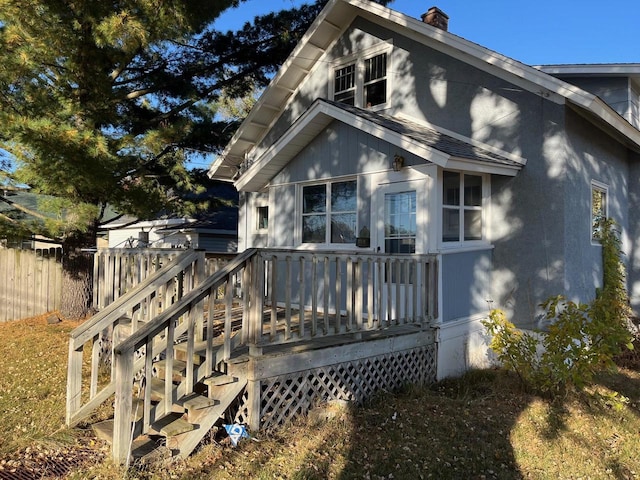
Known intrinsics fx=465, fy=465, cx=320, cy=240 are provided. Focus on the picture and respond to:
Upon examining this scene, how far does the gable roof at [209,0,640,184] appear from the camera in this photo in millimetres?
6836

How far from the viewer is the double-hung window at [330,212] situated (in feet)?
26.5

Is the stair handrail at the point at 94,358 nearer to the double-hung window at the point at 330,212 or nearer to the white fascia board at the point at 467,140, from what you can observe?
the double-hung window at the point at 330,212

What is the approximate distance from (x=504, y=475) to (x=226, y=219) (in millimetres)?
14400

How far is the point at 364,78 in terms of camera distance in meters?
9.42

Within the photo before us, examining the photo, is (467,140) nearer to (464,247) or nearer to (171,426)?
(464,247)

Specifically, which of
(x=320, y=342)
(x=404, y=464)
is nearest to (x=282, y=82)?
(x=320, y=342)

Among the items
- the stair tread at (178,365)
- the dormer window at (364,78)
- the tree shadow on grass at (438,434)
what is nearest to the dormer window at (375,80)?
the dormer window at (364,78)

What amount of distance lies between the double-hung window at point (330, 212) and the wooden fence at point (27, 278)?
677cm

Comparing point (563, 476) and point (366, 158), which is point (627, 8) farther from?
point (563, 476)

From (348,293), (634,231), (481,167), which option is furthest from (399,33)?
(634,231)

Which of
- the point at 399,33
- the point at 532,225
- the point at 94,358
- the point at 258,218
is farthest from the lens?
the point at 258,218

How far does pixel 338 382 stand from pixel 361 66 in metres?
6.57

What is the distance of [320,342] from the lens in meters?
5.39

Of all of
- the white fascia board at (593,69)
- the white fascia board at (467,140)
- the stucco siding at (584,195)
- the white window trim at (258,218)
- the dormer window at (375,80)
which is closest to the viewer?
the stucco siding at (584,195)
